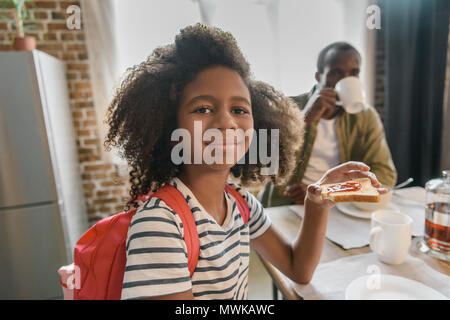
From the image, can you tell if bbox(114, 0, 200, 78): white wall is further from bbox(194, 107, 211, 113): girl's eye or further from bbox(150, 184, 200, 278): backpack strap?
bbox(150, 184, 200, 278): backpack strap

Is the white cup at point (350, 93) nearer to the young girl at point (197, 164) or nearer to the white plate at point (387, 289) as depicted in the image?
the young girl at point (197, 164)

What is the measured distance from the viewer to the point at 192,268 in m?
0.45

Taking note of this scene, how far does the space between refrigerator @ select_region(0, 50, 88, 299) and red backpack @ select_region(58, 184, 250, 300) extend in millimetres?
1170

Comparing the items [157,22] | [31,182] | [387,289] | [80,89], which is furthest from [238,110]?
[80,89]


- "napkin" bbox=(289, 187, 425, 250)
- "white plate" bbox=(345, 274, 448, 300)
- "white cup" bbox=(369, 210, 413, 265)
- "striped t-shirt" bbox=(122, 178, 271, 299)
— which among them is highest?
"striped t-shirt" bbox=(122, 178, 271, 299)

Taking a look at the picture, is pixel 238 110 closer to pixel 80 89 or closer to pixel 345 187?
pixel 345 187

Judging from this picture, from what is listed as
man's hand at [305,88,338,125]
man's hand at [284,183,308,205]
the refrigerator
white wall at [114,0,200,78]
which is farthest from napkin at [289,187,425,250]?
the refrigerator

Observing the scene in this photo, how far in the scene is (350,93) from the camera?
0.59 metres

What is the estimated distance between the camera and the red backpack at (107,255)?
413mm

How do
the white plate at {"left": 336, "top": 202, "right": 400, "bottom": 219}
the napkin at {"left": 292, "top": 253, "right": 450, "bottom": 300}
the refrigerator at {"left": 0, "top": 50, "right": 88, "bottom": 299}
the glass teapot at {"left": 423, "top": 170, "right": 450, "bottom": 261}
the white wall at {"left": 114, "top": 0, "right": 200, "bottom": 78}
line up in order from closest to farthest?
the white wall at {"left": 114, "top": 0, "right": 200, "bottom": 78} → the napkin at {"left": 292, "top": 253, "right": 450, "bottom": 300} → the glass teapot at {"left": 423, "top": 170, "right": 450, "bottom": 261} → the white plate at {"left": 336, "top": 202, "right": 400, "bottom": 219} → the refrigerator at {"left": 0, "top": 50, "right": 88, "bottom": 299}

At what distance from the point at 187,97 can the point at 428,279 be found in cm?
56

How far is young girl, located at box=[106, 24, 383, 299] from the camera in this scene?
0.40 metres

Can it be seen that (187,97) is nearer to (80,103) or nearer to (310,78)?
(310,78)

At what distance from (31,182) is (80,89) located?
0.73m
